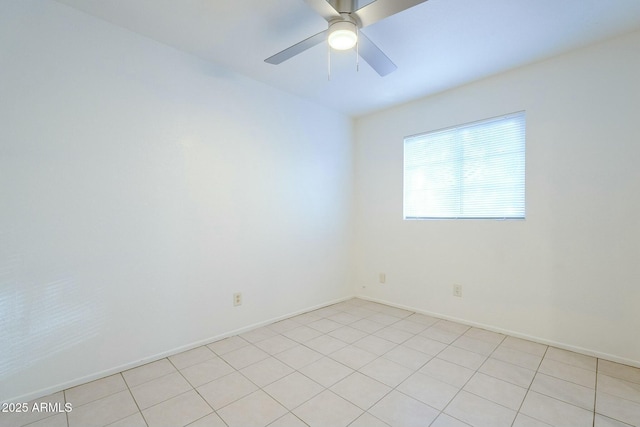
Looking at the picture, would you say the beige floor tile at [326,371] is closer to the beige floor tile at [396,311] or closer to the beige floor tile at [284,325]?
the beige floor tile at [284,325]

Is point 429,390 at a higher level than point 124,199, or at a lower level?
lower

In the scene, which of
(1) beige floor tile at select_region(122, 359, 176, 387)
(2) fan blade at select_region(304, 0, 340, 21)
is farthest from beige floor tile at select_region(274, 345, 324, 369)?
(2) fan blade at select_region(304, 0, 340, 21)

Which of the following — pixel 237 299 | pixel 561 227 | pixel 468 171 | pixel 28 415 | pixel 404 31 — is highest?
pixel 404 31

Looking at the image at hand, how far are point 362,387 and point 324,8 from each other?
2226 millimetres

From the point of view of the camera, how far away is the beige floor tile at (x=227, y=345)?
231cm

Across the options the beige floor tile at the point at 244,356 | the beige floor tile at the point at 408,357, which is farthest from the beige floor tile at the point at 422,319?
the beige floor tile at the point at 244,356

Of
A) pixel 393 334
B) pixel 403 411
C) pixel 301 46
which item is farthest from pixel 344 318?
pixel 301 46

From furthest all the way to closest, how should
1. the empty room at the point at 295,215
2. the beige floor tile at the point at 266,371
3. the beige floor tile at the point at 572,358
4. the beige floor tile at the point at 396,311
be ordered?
the beige floor tile at the point at 396,311
the beige floor tile at the point at 572,358
the beige floor tile at the point at 266,371
the empty room at the point at 295,215

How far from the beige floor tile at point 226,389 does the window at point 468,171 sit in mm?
2397

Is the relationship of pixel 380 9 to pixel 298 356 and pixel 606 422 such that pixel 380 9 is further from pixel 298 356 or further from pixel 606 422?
pixel 606 422

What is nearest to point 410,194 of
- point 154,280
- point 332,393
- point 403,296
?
point 403,296

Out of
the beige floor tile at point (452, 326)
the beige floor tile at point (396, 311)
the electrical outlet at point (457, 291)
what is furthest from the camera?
the beige floor tile at point (396, 311)

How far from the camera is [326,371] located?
1983mm

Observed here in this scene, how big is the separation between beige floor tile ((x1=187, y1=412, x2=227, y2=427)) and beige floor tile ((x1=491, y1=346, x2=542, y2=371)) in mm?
2010
